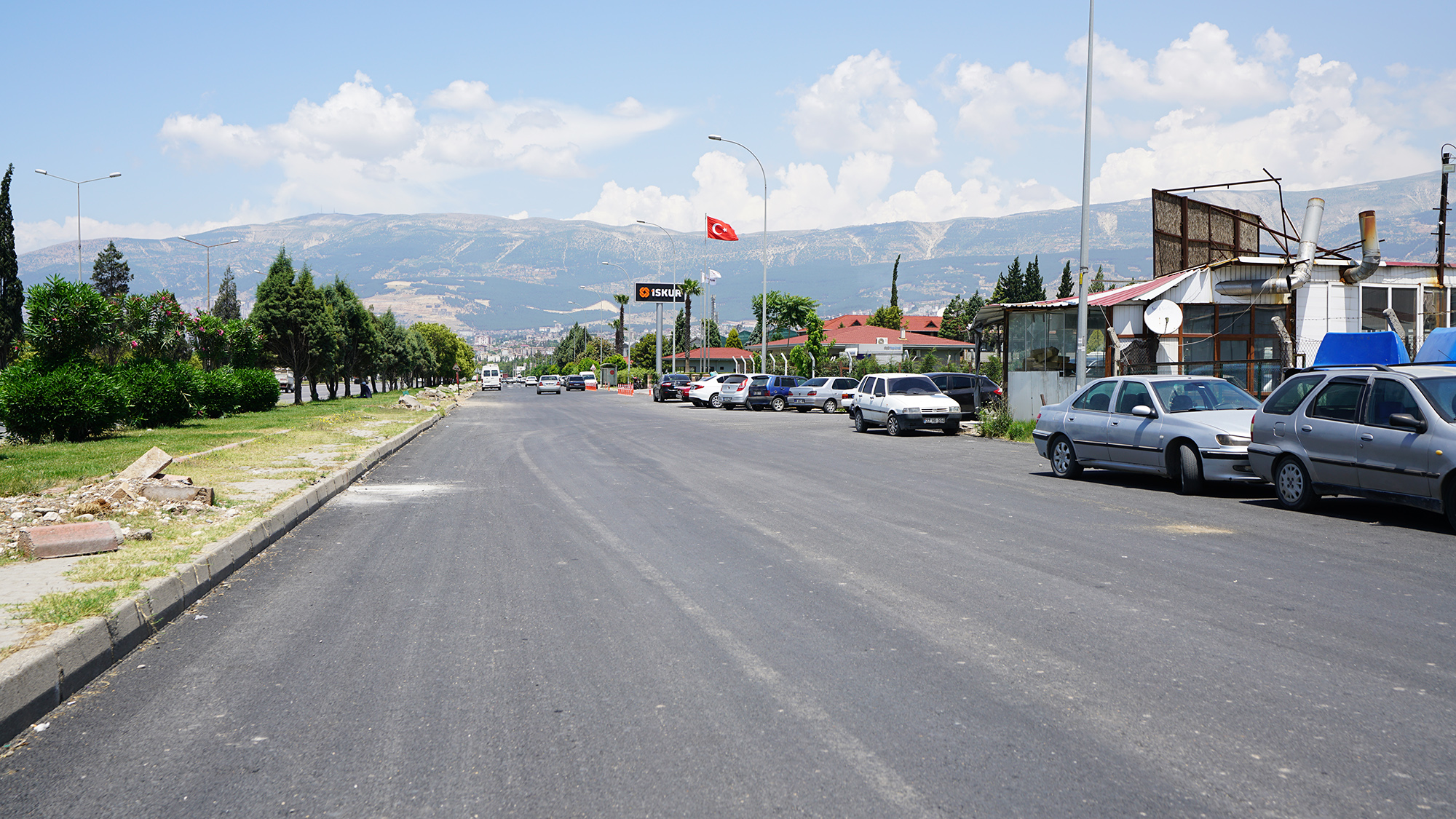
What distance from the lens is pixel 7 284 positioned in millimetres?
55156

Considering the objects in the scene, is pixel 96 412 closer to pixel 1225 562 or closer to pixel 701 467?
pixel 701 467

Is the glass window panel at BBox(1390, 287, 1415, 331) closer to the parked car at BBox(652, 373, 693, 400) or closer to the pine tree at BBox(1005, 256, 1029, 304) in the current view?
the parked car at BBox(652, 373, 693, 400)

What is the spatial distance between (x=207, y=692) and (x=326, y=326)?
3772 centimetres

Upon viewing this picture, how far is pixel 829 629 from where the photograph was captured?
574 cm

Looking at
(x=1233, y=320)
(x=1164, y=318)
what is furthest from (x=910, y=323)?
(x=1164, y=318)

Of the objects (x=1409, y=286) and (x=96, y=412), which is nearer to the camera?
(x=96, y=412)

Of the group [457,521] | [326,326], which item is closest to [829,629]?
[457,521]

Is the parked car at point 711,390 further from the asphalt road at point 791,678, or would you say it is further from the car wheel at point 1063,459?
the asphalt road at point 791,678

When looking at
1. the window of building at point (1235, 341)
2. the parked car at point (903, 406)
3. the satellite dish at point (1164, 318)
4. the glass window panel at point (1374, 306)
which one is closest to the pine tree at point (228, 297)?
the parked car at point (903, 406)

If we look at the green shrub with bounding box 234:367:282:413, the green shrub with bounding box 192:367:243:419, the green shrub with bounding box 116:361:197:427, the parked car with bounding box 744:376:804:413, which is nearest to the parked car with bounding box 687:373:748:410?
the parked car with bounding box 744:376:804:413

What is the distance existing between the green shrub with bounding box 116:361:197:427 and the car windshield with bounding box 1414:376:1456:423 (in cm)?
2181

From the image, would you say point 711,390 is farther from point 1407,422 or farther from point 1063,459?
point 1407,422

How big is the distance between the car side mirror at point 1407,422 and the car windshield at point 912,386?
1659 cm

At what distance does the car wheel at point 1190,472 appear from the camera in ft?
40.5
